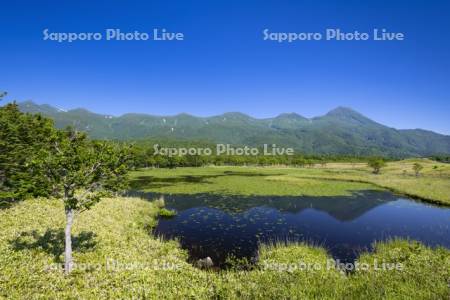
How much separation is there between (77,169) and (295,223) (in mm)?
31220

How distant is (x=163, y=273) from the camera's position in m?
20.1

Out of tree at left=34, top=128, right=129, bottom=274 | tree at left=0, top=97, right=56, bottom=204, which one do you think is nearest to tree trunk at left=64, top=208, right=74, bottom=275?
tree at left=34, top=128, right=129, bottom=274

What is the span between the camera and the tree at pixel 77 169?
18397mm

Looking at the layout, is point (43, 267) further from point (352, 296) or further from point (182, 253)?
point (352, 296)

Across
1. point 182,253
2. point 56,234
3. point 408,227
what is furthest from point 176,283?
point 408,227

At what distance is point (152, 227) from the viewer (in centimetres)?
3688

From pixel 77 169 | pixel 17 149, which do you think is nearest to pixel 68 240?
pixel 77 169

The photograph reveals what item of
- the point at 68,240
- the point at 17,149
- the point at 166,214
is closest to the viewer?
the point at 68,240

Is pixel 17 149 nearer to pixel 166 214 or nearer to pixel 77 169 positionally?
pixel 166 214

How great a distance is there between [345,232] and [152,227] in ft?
85.2

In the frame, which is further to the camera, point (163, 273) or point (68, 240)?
point (163, 273)

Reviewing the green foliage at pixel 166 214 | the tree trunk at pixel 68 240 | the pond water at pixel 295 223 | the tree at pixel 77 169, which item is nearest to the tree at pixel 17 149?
the tree at pixel 77 169

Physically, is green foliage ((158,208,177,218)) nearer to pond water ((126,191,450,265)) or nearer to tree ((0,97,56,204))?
pond water ((126,191,450,265))

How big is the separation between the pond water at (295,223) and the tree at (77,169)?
1214cm
